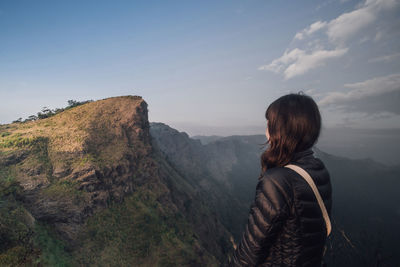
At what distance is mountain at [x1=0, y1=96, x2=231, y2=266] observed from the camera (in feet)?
35.9

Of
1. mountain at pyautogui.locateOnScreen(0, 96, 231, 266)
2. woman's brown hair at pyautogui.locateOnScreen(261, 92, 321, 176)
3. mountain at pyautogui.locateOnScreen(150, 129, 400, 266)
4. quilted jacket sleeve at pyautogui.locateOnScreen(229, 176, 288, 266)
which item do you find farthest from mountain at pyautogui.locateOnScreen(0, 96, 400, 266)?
mountain at pyautogui.locateOnScreen(150, 129, 400, 266)

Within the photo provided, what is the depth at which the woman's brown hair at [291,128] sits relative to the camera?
2.04m

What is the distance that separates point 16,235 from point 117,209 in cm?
1015

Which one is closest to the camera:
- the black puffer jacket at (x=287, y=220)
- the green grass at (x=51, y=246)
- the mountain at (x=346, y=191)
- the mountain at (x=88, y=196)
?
the black puffer jacket at (x=287, y=220)

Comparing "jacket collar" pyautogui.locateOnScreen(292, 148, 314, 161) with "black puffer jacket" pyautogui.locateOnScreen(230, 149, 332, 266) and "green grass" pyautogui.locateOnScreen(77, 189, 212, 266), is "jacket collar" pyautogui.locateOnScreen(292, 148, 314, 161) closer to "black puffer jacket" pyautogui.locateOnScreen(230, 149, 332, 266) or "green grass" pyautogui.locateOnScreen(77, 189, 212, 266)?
"black puffer jacket" pyautogui.locateOnScreen(230, 149, 332, 266)

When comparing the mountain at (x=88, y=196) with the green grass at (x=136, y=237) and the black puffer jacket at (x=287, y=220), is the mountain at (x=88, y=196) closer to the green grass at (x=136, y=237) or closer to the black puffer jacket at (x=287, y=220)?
the green grass at (x=136, y=237)

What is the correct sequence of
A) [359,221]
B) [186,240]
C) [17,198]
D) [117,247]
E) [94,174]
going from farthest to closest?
1. [359,221]
2. [186,240]
3. [94,174]
4. [117,247]
5. [17,198]

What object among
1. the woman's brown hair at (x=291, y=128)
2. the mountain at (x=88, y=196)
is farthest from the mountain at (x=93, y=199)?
the woman's brown hair at (x=291, y=128)

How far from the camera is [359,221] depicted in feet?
305

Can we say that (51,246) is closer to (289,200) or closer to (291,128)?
(289,200)

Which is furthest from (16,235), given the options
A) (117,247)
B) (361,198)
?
(361,198)

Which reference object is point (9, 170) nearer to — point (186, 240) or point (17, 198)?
point (17, 198)

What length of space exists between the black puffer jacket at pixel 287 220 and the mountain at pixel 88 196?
10.1 metres

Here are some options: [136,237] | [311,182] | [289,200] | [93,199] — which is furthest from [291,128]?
[93,199]
